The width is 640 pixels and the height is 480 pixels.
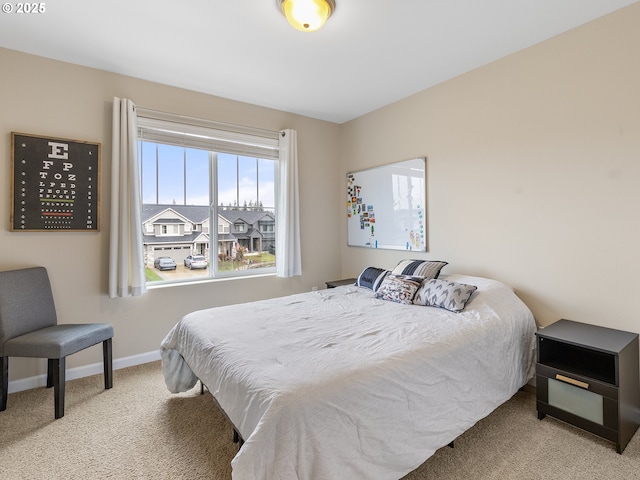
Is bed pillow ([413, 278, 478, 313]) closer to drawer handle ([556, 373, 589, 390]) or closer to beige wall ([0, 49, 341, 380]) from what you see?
drawer handle ([556, 373, 589, 390])

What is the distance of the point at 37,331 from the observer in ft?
7.74

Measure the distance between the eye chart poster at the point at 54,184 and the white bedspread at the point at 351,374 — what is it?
140 cm

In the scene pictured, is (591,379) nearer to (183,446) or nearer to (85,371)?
(183,446)

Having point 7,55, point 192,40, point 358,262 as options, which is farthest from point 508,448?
point 7,55

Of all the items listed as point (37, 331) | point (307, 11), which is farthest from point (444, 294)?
point (37, 331)

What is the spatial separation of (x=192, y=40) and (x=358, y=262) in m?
2.85

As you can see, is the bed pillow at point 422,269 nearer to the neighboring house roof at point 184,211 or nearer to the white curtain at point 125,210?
the neighboring house roof at point 184,211

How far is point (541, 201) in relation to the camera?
8.06 ft

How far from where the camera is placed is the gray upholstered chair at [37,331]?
2143 mm

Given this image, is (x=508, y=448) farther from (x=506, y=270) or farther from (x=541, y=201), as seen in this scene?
(x=541, y=201)

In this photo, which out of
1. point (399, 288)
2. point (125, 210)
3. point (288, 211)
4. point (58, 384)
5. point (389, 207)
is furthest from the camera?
point (288, 211)

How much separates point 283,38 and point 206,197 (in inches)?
68.9

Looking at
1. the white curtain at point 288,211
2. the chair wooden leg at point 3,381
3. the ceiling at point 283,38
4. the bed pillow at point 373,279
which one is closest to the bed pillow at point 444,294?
the bed pillow at point 373,279

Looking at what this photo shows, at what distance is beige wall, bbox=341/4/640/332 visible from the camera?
2088 millimetres
